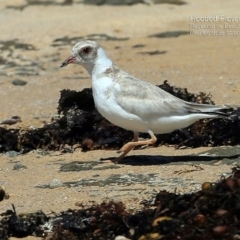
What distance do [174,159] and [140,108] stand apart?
0.67 metres

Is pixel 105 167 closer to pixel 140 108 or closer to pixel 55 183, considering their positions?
pixel 140 108

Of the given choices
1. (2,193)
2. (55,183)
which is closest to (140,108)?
(55,183)

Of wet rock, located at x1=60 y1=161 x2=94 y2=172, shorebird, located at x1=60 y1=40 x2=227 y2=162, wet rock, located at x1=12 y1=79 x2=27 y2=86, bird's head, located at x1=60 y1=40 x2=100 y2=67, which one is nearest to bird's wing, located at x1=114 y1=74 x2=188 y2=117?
shorebird, located at x1=60 y1=40 x2=227 y2=162

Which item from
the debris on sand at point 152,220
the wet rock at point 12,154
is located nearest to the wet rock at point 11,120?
the wet rock at point 12,154

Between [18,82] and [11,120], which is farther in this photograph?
[18,82]

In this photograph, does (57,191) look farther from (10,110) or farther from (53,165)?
(10,110)

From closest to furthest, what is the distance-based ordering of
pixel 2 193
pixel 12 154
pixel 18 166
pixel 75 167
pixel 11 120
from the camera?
pixel 2 193 → pixel 75 167 → pixel 18 166 → pixel 12 154 → pixel 11 120

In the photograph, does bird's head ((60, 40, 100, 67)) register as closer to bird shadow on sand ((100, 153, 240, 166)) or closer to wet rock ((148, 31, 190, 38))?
bird shadow on sand ((100, 153, 240, 166))

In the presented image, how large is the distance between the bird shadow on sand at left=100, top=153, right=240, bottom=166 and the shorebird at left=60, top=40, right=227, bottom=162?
16cm

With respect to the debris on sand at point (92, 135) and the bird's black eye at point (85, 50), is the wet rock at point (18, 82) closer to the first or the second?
the debris on sand at point (92, 135)

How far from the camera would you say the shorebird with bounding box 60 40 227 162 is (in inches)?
321

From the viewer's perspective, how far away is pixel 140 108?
816 cm

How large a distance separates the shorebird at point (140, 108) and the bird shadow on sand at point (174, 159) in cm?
16

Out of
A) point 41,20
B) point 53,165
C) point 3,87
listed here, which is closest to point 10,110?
point 3,87
